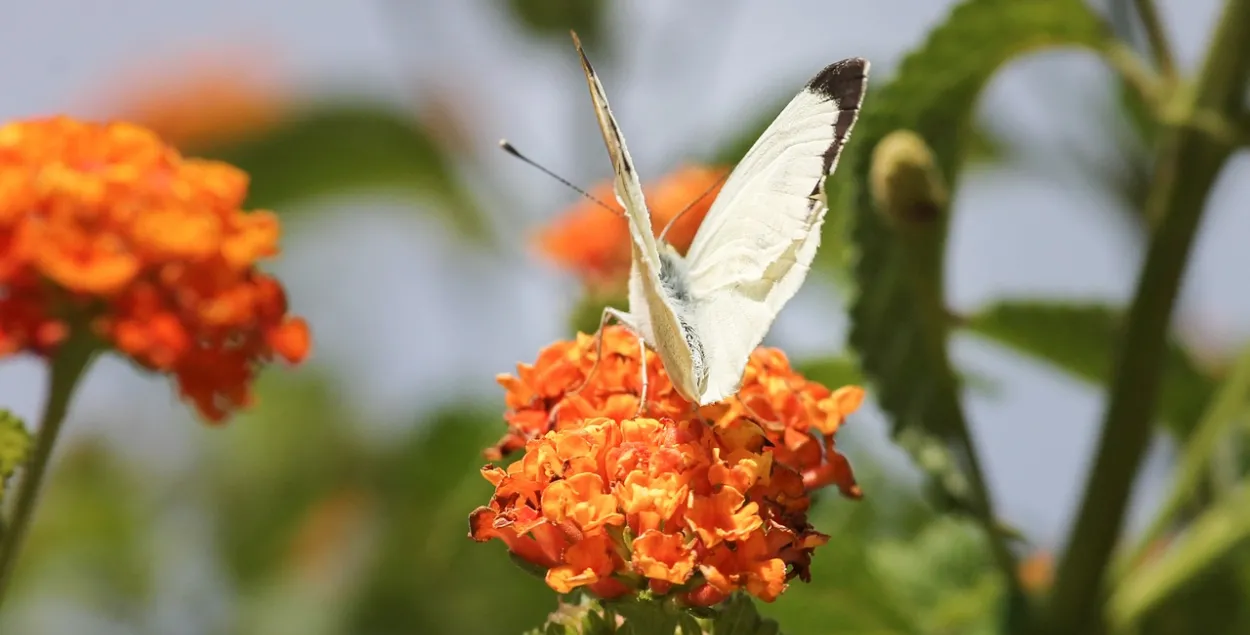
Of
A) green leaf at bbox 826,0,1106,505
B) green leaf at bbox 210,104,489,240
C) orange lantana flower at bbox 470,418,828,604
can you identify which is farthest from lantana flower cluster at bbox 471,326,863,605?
green leaf at bbox 210,104,489,240

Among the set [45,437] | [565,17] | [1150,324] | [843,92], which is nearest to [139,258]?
[45,437]

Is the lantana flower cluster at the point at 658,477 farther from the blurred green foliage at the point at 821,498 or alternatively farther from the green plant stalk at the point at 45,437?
the green plant stalk at the point at 45,437

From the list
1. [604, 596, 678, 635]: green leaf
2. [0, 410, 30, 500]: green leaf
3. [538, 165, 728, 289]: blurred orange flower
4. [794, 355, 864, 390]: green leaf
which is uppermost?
[604, 596, 678, 635]: green leaf

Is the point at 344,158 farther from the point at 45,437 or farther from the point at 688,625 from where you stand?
the point at 688,625

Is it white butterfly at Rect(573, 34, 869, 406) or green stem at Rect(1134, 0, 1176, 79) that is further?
green stem at Rect(1134, 0, 1176, 79)

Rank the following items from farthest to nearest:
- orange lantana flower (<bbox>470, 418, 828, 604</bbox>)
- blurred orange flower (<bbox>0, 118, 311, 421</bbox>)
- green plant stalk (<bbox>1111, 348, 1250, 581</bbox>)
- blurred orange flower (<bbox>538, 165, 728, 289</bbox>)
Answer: blurred orange flower (<bbox>538, 165, 728, 289</bbox>) < green plant stalk (<bbox>1111, 348, 1250, 581</bbox>) < blurred orange flower (<bbox>0, 118, 311, 421</bbox>) < orange lantana flower (<bbox>470, 418, 828, 604</bbox>)

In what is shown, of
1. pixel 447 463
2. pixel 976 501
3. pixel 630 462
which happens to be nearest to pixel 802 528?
pixel 630 462

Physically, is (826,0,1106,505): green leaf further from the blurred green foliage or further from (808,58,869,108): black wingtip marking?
(808,58,869,108): black wingtip marking
